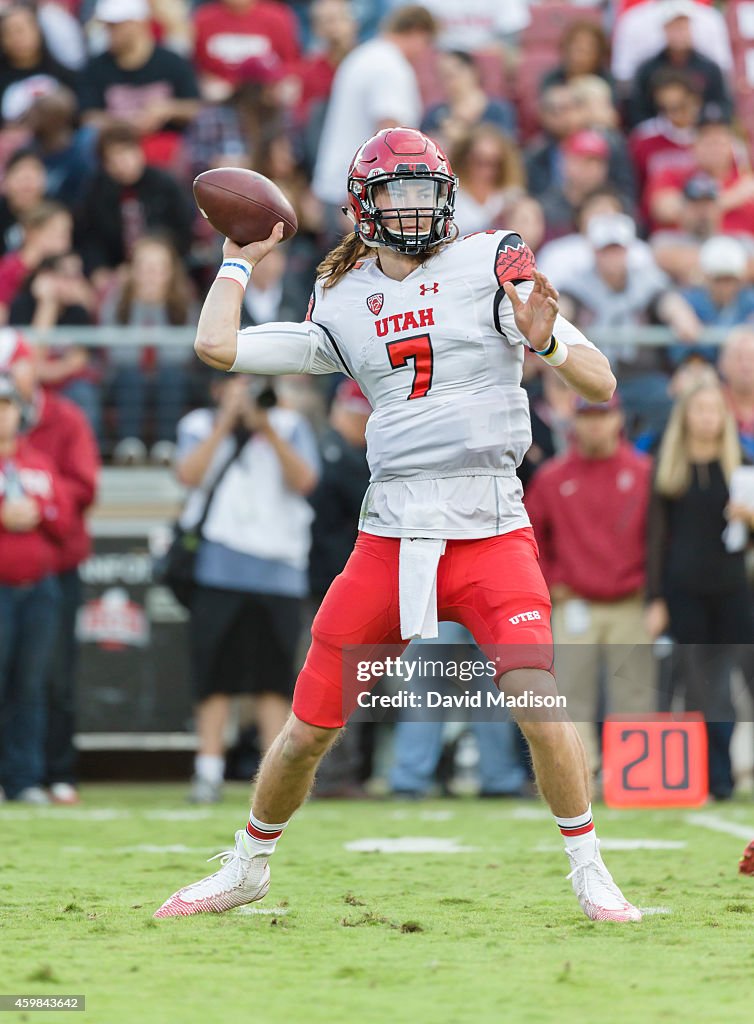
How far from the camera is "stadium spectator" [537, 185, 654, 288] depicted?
11.0 m

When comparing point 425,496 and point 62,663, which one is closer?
point 425,496

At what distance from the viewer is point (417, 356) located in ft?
16.1

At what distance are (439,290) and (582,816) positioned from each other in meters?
1.52

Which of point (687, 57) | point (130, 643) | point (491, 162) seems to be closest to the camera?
point (130, 643)

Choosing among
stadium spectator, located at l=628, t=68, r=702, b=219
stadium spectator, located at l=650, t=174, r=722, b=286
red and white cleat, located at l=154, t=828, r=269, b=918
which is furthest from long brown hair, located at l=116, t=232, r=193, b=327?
red and white cleat, located at l=154, t=828, r=269, b=918

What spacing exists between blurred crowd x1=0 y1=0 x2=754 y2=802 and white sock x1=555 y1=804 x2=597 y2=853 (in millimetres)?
4158

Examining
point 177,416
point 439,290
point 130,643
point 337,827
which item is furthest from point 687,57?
point 439,290

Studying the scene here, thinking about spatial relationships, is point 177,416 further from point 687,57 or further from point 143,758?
point 687,57

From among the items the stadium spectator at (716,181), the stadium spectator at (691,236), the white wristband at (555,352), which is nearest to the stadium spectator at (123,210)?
the stadium spectator at (691,236)

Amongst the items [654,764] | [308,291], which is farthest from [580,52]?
[654,764]

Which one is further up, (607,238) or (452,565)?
(607,238)

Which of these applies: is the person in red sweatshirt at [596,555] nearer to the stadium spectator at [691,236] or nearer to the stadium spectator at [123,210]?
the stadium spectator at [691,236]

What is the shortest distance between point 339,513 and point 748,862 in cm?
415

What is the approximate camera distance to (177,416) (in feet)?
35.3
